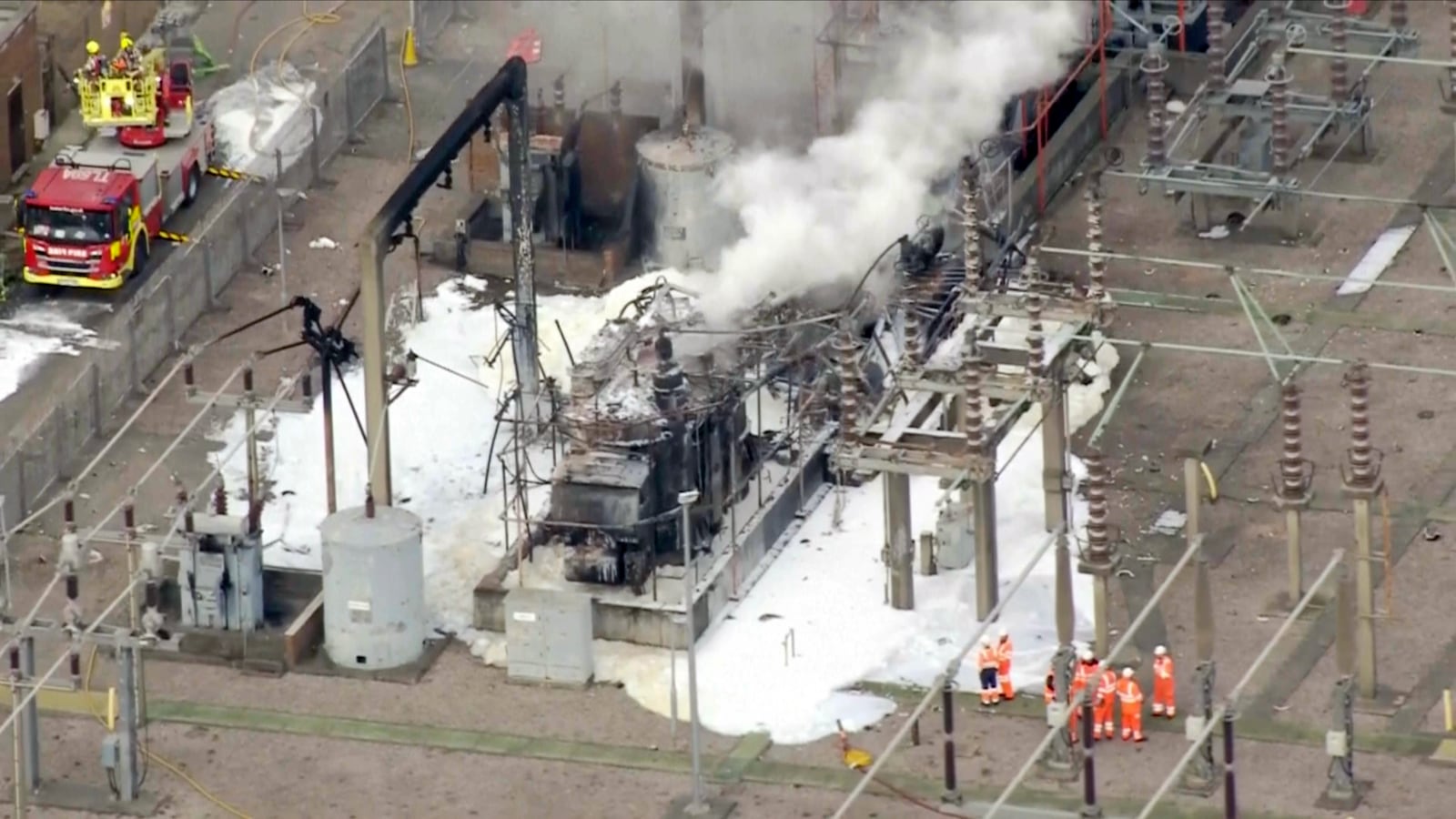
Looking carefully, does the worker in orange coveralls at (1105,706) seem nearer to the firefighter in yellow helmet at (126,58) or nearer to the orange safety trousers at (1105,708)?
the orange safety trousers at (1105,708)

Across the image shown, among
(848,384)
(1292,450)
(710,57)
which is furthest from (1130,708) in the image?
(710,57)

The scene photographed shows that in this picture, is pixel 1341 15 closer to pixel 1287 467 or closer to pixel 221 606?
pixel 1287 467

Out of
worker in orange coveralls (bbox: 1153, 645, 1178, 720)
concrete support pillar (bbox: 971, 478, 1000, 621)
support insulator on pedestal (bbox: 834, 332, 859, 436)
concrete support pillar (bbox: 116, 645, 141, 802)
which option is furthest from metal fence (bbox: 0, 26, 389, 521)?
worker in orange coveralls (bbox: 1153, 645, 1178, 720)

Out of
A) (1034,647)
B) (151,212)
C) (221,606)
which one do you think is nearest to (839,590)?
(1034,647)

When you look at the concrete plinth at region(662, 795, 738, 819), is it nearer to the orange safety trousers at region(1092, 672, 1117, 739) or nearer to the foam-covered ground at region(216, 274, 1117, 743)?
the foam-covered ground at region(216, 274, 1117, 743)

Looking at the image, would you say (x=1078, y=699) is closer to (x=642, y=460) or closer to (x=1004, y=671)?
(x=1004, y=671)

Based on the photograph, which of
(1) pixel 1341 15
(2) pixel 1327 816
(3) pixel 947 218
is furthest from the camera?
(1) pixel 1341 15
